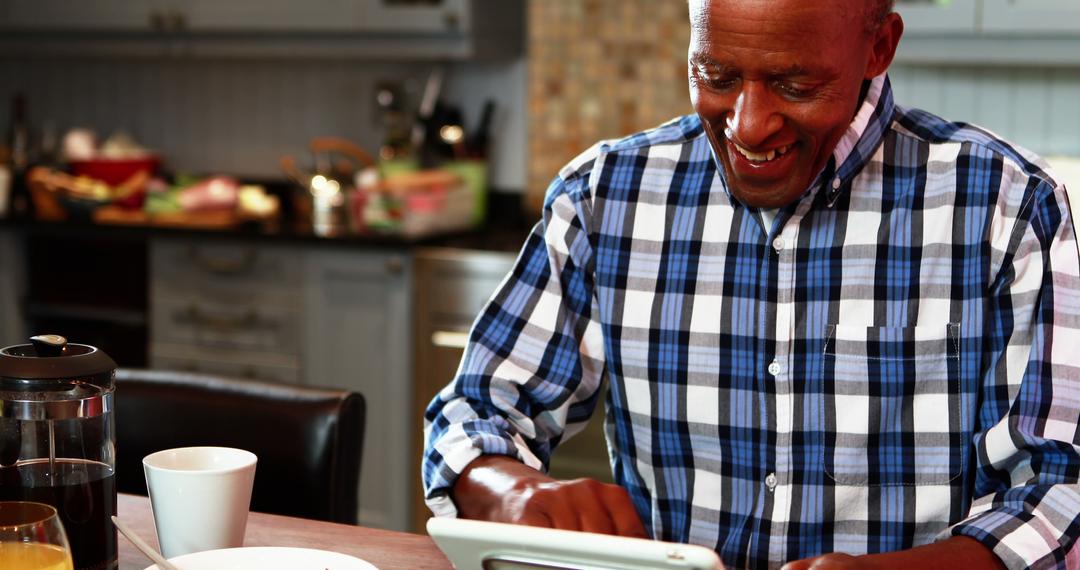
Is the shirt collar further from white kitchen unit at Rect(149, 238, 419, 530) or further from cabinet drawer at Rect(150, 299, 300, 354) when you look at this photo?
cabinet drawer at Rect(150, 299, 300, 354)

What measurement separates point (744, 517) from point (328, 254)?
2095 mm

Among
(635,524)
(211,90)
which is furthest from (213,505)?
(211,90)

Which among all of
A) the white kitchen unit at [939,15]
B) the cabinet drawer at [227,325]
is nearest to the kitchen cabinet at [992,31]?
the white kitchen unit at [939,15]

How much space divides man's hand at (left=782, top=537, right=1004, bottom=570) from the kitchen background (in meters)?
1.99

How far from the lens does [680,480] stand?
1406mm

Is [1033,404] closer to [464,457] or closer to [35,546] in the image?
[464,457]

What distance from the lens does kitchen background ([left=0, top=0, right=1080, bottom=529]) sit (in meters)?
3.18

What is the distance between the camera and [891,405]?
52.1 inches

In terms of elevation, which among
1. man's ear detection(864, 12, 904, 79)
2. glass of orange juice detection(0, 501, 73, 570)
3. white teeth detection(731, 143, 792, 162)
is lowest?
glass of orange juice detection(0, 501, 73, 570)

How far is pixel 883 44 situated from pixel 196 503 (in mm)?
770

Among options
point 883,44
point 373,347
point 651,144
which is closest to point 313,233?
point 373,347

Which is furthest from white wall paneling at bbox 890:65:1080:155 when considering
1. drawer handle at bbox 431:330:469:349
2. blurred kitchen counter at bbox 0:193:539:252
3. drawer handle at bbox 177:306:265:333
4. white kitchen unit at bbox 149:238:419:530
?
drawer handle at bbox 177:306:265:333

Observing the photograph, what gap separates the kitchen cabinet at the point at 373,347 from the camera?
10.7ft

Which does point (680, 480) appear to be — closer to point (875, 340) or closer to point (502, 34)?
point (875, 340)
